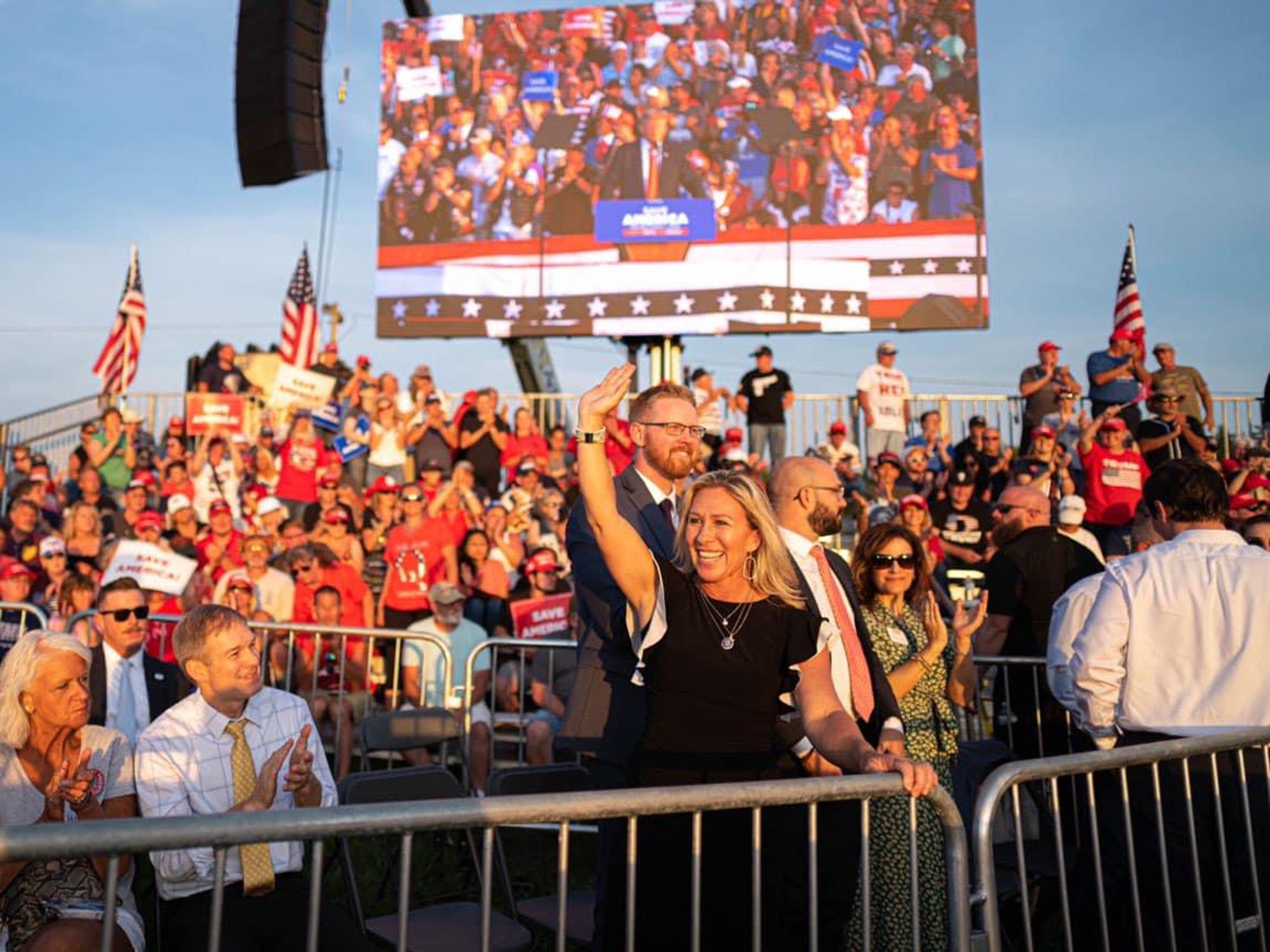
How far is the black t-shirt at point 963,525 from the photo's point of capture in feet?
35.7

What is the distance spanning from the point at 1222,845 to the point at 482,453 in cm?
1171

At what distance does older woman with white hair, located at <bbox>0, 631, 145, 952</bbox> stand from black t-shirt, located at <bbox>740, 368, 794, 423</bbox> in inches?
482

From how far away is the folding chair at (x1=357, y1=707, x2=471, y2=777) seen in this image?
6332 mm

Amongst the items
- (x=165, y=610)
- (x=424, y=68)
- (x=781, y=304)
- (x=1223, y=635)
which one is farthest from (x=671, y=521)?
(x=424, y=68)

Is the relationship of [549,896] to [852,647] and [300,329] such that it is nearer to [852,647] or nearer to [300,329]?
[852,647]

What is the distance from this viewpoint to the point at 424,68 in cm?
1920

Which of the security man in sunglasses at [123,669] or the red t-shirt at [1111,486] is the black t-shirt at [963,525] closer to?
the red t-shirt at [1111,486]

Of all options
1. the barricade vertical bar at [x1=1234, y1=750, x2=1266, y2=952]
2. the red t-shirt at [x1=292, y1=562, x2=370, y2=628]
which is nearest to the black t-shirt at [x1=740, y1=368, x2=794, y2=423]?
the red t-shirt at [x1=292, y1=562, x2=370, y2=628]

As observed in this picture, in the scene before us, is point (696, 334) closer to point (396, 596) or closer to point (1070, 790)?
point (396, 596)

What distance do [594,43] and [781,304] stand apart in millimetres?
5351

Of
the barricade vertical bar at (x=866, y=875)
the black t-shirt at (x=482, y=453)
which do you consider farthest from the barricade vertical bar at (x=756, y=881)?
the black t-shirt at (x=482, y=453)

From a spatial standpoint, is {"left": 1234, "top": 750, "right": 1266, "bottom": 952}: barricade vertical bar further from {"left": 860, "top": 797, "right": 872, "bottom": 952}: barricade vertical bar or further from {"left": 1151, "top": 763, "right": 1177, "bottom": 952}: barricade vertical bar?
{"left": 860, "top": 797, "right": 872, "bottom": 952}: barricade vertical bar

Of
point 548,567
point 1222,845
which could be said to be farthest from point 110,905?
point 548,567

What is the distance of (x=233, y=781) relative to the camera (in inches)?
153
